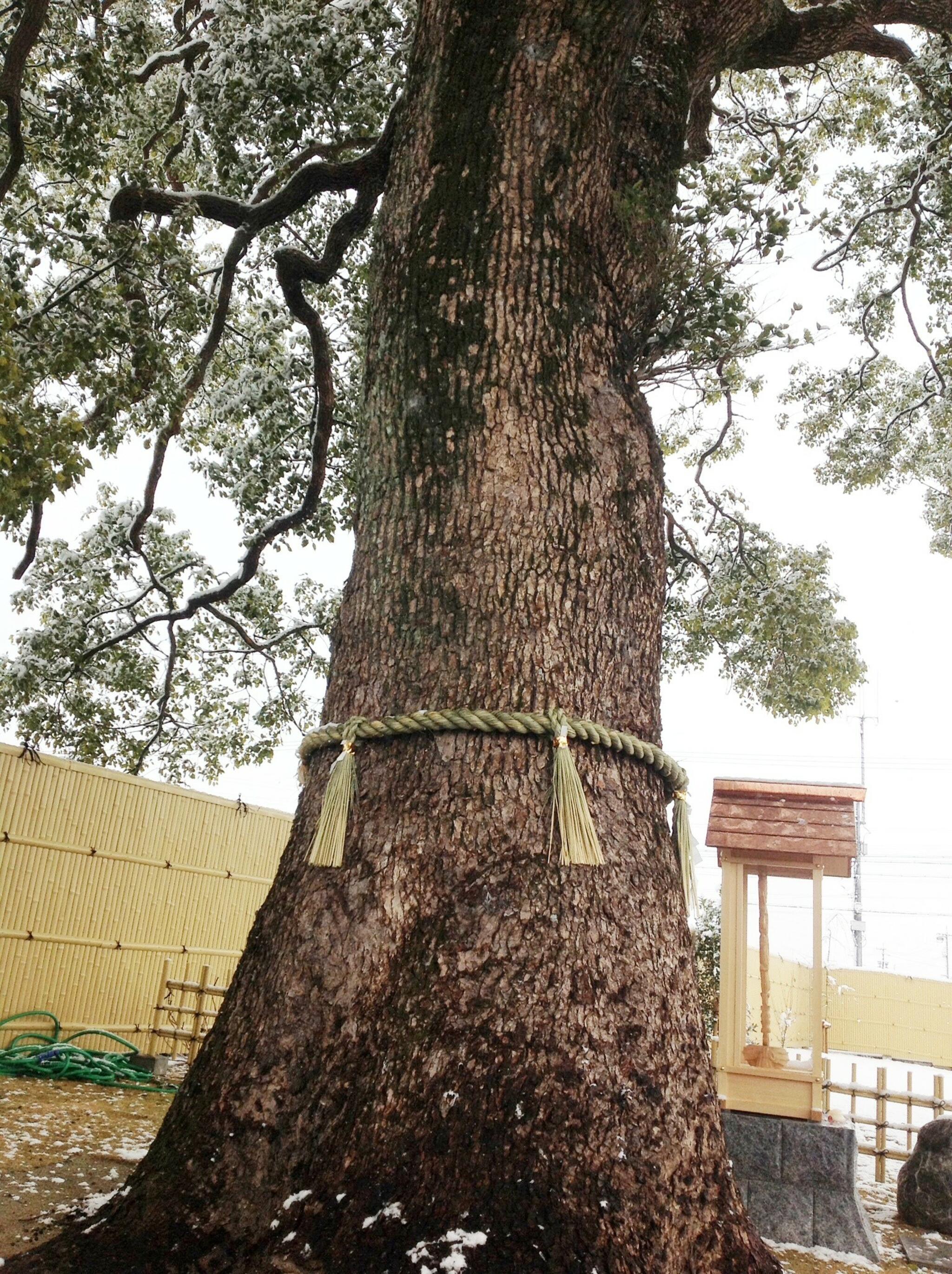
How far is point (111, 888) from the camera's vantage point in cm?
696

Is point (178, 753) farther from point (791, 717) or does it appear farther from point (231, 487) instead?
point (791, 717)

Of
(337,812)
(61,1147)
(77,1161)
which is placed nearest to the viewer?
(337,812)

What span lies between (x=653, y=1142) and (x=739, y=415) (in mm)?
6017

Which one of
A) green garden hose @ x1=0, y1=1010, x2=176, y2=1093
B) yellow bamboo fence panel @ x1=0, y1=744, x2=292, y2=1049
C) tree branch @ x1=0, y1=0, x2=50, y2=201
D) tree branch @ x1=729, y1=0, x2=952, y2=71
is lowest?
green garden hose @ x1=0, y1=1010, x2=176, y2=1093

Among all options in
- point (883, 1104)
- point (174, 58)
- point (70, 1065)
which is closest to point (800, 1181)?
point (883, 1104)

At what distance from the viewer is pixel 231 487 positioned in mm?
6875

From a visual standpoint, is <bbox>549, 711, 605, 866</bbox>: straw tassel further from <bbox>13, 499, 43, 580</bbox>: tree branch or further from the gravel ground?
<bbox>13, 499, 43, 580</bbox>: tree branch

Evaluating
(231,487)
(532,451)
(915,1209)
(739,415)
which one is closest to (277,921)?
(532,451)

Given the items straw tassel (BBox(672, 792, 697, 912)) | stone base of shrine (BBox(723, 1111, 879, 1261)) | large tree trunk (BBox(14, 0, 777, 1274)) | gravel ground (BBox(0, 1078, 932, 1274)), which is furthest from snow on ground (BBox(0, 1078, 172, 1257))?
stone base of shrine (BBox(723, 1111, 879, 1261))

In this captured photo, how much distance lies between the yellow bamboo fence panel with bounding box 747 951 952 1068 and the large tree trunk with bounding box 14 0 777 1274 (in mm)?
14153

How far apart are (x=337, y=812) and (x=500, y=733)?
42cm

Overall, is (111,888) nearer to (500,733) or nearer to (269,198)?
(269,198)

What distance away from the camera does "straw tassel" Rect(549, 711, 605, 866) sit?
7.29ft

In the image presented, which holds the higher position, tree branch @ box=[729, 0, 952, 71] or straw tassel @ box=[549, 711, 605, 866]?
tree branch @ box=[729, 0, 952, 71]
